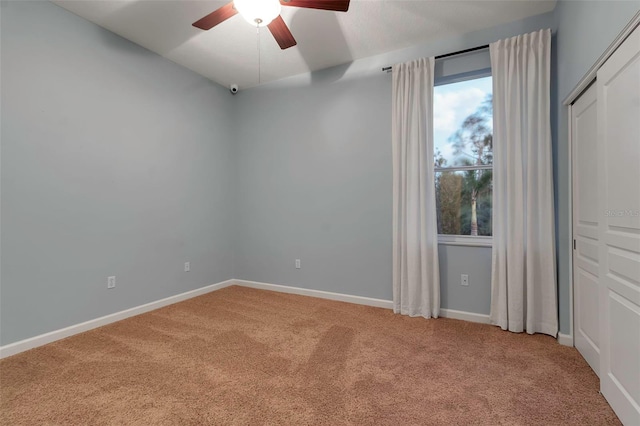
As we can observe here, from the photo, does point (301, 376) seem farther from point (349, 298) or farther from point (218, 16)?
point (218, 16)

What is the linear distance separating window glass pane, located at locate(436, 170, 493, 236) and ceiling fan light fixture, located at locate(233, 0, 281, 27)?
2.29 metres

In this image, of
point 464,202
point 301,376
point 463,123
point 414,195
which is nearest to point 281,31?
point 414,195

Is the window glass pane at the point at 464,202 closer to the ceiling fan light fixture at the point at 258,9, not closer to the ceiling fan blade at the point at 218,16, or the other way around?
the ceiling fan light fixture at the point at 258,9

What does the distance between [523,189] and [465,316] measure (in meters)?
1.37

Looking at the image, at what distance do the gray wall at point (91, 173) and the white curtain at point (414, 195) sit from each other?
2584 mm

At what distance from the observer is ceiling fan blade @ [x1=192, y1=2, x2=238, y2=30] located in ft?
6.55

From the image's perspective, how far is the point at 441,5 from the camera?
8.27 feet

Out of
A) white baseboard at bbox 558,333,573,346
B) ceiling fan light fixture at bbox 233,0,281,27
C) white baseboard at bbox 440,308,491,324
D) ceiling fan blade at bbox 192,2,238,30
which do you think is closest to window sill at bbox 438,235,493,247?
white baseboard at bbox 440,308,491,324

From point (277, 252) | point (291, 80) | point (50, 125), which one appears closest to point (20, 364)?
point (50, 125)

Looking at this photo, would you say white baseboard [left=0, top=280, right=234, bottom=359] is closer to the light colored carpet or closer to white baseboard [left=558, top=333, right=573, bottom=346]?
the light colored carpet

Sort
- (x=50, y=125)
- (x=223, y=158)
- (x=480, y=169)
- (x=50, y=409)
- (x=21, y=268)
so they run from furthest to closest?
(x=223, y=158) → (x=480, y=169) → (x=50, y=125) → (x=21, y=268) → (x=50, y=409)

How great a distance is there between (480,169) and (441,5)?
1.59m

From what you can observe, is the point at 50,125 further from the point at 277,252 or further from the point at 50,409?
the point at 277,252

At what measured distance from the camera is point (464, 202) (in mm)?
3059
